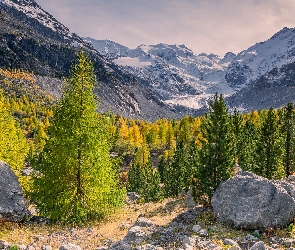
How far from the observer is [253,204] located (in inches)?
750

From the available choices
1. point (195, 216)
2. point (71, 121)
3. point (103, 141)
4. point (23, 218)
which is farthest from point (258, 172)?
point (23, 218)

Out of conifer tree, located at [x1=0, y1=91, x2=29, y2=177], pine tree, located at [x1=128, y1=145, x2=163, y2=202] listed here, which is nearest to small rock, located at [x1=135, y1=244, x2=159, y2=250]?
conifer tree, located at [x1=0, y1=91, x2=29, y2=177]

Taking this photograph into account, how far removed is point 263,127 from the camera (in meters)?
42.2

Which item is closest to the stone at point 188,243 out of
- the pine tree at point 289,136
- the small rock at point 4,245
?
the small rock at point 4,245

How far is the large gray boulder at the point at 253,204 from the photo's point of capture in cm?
1838

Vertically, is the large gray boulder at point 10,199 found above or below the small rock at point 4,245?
above

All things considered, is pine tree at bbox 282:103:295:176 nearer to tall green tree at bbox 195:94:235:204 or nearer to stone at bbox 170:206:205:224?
tall green tree at bbox 195:94:235:204

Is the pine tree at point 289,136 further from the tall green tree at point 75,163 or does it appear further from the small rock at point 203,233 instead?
the small rock at point 203,233

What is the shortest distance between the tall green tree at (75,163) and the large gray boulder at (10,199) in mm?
2116

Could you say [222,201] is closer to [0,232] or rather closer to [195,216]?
[195,216]

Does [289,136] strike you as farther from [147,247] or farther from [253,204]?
[147,247]

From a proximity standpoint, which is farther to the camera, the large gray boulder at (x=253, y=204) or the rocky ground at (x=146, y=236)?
the large gray boulder at (x=253, y=204)

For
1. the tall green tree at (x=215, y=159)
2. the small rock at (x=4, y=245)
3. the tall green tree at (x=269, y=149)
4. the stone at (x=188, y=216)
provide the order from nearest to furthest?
the small rock at (x=4, y=245) → the stone at (x=188, y=216) → the tall green tree at (x=215, y=159) → the tall green tree at (x=269, y=149)

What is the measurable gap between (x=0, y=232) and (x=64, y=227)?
162 inches
